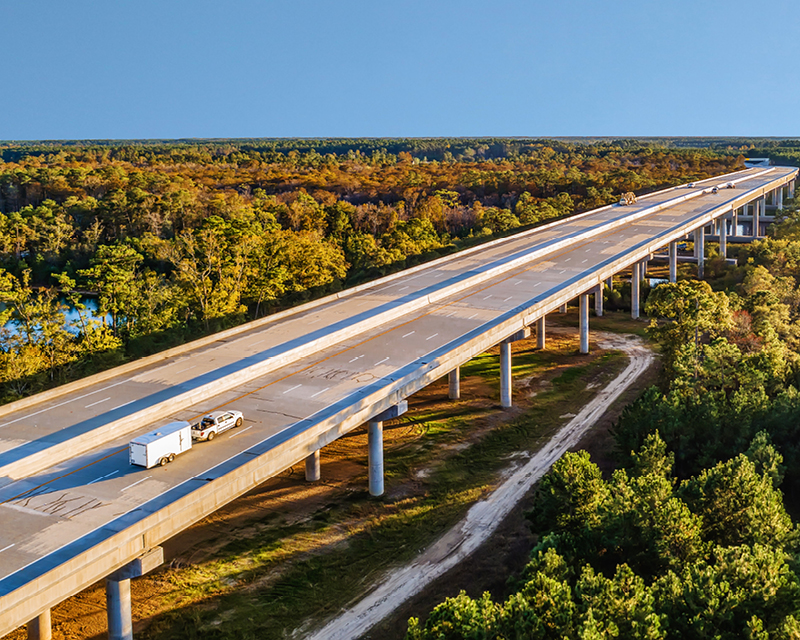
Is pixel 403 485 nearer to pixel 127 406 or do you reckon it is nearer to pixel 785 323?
pixel 127 406

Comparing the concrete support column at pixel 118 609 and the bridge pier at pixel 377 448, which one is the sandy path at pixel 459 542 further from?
the concrete support column at pixel 118 609

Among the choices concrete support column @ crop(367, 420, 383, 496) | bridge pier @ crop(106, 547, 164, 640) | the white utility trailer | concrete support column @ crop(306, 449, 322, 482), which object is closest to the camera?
bridge pier @ crop(106, 547, 164, 640)

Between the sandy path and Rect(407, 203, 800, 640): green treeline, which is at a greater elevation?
Rect(407, 203, 800, 640): green treeline

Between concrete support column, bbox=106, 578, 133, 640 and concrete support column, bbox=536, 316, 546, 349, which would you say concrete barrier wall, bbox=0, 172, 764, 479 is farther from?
concrete support column, bbox=106, 578, 133, 640

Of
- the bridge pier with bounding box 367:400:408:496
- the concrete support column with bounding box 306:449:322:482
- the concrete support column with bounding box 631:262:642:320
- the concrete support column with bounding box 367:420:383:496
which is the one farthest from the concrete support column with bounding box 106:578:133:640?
the concrete support column with bounding box 631:262:642:320

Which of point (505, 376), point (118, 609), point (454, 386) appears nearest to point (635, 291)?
point (505, 376)

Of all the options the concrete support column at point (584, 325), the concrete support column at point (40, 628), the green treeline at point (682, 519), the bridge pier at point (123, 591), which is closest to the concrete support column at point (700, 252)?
the concrete support column at point (584, 325)

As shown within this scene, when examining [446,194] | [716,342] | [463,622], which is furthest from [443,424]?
[446,194]
